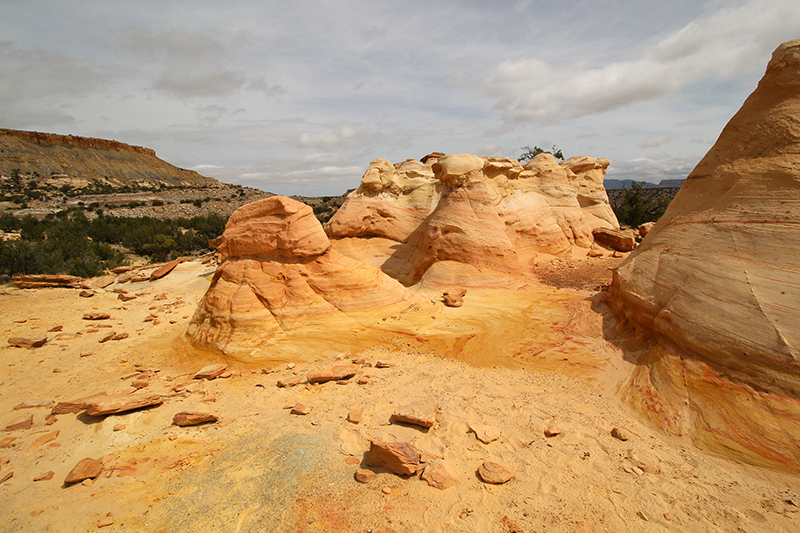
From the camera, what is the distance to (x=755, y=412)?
4.12m

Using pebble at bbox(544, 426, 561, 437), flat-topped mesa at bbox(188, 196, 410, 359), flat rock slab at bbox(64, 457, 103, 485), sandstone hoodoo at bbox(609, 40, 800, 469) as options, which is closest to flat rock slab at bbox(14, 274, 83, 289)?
flat-topped mesa at bbox(188, 196, 410, 359)

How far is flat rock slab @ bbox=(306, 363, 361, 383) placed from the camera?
596 centimetres

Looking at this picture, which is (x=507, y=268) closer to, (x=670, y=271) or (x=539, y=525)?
(x=670, y=271)

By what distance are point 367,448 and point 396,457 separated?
0.64 m

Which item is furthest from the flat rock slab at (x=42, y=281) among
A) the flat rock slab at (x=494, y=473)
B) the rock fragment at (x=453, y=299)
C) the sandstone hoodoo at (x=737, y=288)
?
the sandstone hoodoo at (x=737, y=288)

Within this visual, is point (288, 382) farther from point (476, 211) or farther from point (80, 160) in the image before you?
point (80, 160)

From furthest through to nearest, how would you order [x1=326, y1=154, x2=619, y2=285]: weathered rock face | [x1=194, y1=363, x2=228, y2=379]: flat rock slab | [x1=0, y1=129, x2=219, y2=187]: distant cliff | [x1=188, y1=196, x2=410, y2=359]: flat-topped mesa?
[x1=0, y1=129, x2=219, y2=187]: distant cliff < [x1=326, y1=154, x2=619, y2=285]: weathered rock face < [x1=188, y1=196, x2=410, y2=359]: flat-topped mesa < [x1=194, y1=363, x2=228, y2=379]: flat rock slab

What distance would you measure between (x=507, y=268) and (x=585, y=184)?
9127 millimetres

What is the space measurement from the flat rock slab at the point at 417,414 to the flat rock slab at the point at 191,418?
2.60m

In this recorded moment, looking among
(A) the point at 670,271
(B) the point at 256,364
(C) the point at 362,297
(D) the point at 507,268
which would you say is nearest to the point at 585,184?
(D) the point at 507,268

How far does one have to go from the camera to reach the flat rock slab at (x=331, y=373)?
5957 millimetres

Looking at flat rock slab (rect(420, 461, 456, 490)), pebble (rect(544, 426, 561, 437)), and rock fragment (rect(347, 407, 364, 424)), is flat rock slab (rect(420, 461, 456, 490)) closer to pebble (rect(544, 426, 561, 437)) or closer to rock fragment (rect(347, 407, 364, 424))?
rock fragment (rect(347, 407, 364, 424))

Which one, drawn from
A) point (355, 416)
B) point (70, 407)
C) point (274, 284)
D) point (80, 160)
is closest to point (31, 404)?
point (70, 407)

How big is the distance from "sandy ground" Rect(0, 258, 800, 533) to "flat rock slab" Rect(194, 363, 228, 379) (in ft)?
0.66
